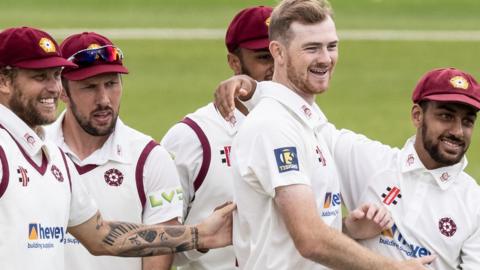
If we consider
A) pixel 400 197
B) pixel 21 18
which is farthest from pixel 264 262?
pixel 21 18

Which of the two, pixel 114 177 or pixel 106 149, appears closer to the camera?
pixel 114 177

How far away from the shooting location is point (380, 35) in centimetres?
2548

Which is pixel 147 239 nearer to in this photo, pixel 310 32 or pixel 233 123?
pixel 233 123

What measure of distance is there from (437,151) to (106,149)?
1.89m

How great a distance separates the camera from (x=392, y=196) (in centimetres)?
732

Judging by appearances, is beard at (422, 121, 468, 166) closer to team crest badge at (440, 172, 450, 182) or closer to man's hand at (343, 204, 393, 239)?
team crest badge at (440, 172, 450, 182)

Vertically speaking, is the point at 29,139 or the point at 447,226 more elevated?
the point at 29,139

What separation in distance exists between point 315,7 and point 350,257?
130 cm

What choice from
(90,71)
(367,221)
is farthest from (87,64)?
(367,221)

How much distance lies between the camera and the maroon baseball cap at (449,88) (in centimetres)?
725

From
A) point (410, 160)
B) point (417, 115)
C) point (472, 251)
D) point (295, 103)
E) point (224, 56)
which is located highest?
point (224, 56)

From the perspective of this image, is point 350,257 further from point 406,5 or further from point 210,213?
point 406,5

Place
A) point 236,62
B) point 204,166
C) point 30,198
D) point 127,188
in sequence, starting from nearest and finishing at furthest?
point 30,198, point 127,188, point 204,166, point 236,62

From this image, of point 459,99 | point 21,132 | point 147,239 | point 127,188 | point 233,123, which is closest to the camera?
point 21,132
